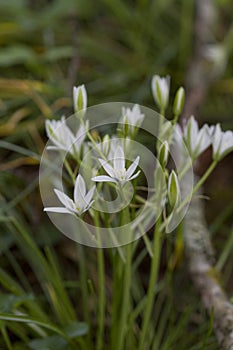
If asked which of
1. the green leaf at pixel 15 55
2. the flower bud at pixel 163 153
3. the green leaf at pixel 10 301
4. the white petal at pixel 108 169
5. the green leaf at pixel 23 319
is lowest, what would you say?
the green leaf at pixel 23 319

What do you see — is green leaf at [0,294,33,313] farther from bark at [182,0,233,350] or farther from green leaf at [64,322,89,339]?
bark at [182,0,233,350]

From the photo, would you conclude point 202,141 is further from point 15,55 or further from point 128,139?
point 15,55

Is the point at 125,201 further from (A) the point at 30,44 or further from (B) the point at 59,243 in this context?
(A) the point at 30,44

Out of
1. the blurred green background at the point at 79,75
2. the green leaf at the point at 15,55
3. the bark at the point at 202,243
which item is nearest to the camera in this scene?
the bark at the point at 202,243

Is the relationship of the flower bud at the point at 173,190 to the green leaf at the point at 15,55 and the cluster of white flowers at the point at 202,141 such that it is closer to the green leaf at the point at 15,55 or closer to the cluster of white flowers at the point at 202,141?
the cluster of white flowers at the point at 202,141

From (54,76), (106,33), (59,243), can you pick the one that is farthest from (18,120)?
(106,33)

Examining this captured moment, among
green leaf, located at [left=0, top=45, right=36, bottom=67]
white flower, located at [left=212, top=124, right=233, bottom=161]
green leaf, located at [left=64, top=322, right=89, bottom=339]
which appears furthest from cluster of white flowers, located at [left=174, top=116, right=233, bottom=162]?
green leaf, located at [left=0, top=45, right=36, bottom=67]

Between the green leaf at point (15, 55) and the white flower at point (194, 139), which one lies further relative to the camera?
the green leaf at point (15, 55)

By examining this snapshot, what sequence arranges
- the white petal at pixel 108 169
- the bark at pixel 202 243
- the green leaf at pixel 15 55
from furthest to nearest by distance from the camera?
1. the green leaf at pixel 15 55
2. the bark at pixel 202 243
3. the white petal at pixel 108 169

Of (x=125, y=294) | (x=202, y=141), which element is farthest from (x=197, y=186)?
(x=125, y=294)

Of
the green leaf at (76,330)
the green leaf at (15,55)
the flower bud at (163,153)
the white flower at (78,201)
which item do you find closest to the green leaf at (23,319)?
the green leaf at (76,330)
